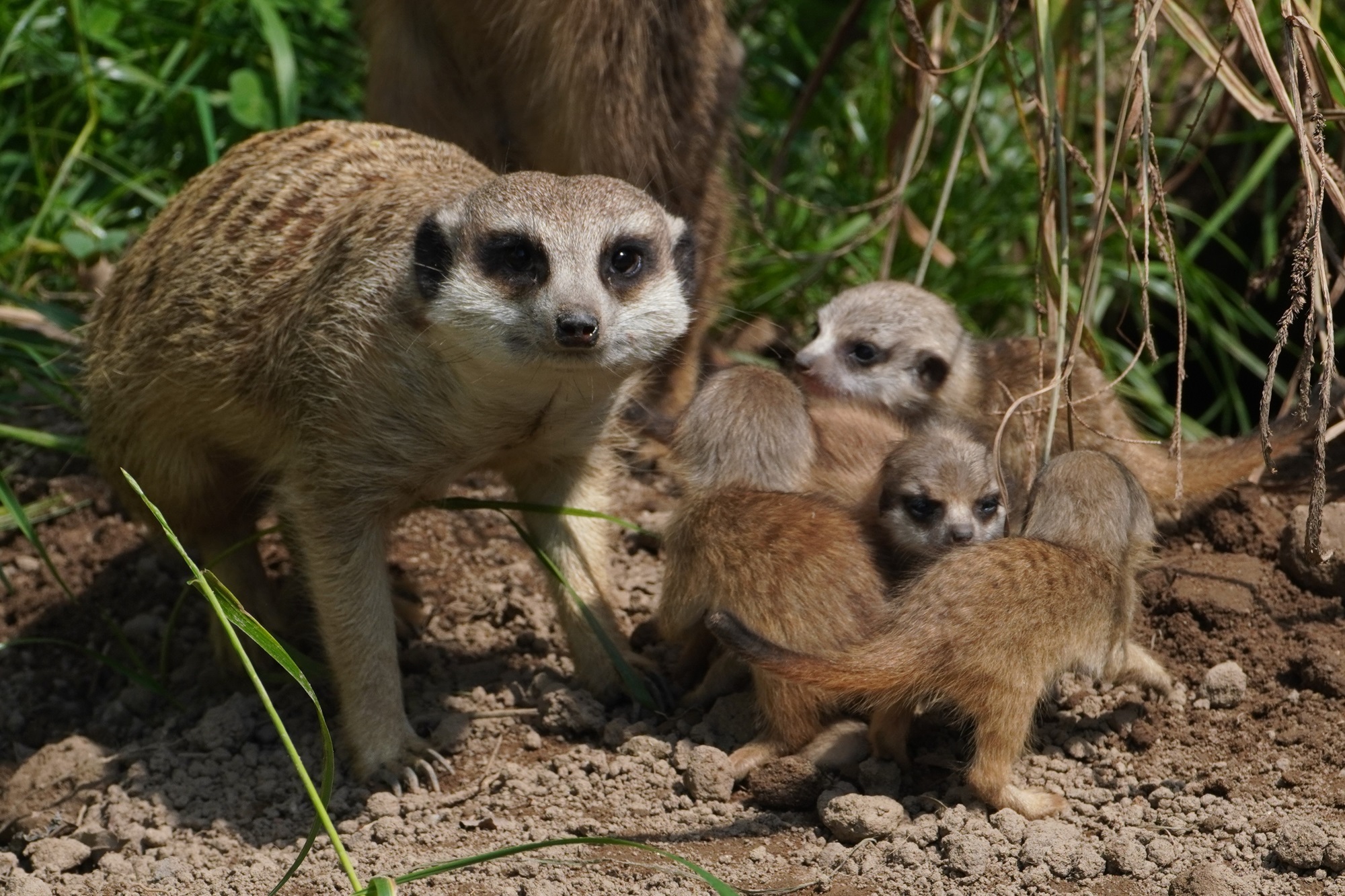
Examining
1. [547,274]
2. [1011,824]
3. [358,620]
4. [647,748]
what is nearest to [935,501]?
[1011,824]

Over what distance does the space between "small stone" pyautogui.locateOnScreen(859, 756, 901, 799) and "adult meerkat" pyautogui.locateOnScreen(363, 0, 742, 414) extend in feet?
4.29

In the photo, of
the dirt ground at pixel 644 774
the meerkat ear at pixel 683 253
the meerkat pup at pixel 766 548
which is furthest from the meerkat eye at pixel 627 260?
the dirt ground at pixel 644 774

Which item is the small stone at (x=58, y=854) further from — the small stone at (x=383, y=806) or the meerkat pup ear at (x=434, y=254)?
the meerkat pup ear at (x=434, y=254)

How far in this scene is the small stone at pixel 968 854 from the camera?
2498 millimetres

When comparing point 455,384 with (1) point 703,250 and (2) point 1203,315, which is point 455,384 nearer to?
(1) point 703,250

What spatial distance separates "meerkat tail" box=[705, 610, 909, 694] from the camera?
2.50 meters

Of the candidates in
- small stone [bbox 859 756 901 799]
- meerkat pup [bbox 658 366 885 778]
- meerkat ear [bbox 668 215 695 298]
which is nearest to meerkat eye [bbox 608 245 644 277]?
meerkat ear [bbox 668 215 695 298]

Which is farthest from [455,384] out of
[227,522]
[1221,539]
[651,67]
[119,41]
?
[119,41]

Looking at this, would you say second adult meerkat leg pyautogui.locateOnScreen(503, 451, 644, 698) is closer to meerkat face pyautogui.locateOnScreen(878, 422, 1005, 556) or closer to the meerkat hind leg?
meerkat face pyautogui.locateOnScreen(878, 422, 1005, 556)

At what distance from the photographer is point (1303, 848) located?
7.95ft

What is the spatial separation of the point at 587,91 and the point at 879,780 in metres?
2.08

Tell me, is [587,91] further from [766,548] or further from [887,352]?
[766,548]

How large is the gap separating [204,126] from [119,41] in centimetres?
68

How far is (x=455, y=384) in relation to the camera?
2930mm
